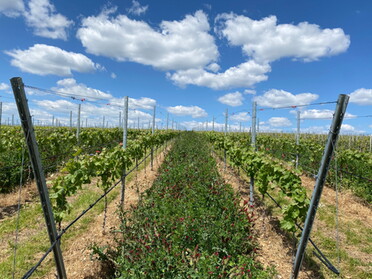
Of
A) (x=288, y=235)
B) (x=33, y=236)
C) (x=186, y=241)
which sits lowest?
(x=33, y=236)

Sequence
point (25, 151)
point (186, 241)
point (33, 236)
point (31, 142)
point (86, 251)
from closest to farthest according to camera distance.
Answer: point (31, 142), point (186, 241), point (86, 251), point (33, 236), point (25, 151)

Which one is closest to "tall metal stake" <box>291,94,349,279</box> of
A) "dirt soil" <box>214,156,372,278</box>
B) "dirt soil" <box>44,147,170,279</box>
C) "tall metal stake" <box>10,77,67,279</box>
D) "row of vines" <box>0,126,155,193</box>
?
"dirt soil" <box>214,156,372,278</box>

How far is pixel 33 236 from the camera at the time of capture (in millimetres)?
5242

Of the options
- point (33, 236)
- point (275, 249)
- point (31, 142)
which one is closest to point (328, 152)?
point (275, 249)

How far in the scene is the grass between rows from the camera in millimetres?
4191

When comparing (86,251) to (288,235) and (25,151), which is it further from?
(25,151)

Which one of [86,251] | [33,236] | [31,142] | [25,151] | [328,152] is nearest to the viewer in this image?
[31,142]

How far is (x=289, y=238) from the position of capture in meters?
5.49

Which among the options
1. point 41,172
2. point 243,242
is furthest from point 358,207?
point 41,172

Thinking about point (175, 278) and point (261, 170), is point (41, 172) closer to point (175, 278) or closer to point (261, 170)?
point (175, 278)

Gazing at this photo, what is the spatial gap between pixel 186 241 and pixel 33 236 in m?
3.42

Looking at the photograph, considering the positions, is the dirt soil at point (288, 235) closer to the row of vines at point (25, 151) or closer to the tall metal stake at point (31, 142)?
the tall metal stake at point (31, 142)

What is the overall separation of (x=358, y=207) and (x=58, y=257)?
8.05m

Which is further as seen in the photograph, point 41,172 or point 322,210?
point 322,210
